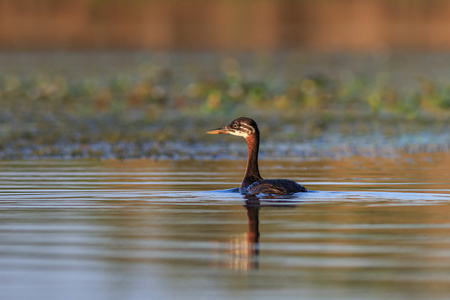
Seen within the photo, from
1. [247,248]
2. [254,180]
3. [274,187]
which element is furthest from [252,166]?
[247,248]

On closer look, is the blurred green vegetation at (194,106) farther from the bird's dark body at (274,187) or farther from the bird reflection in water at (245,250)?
the bird reflection in water at (245,250)

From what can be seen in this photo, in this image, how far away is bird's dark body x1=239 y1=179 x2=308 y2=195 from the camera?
1094 cm

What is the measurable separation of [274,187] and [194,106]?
39.2 ft

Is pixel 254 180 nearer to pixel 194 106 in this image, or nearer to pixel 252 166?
pixel 252 166

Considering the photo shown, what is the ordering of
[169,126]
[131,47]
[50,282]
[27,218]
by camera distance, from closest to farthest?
[50,282], [27,218], [169,126], [131,47]

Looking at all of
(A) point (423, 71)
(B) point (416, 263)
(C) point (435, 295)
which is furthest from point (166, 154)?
(A) point (423, 71)

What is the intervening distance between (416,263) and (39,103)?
17.2 metres

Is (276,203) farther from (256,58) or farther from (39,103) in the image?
(256,58)

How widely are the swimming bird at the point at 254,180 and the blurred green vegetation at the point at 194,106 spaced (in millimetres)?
4053

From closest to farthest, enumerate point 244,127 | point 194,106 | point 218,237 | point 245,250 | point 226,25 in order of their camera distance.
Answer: point 245,250 → point 218,237 → point 244,127 → point 194,106 → point 226,25

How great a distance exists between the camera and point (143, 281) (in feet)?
20.9

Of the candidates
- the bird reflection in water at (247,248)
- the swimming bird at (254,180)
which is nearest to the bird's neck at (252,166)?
the swimming bird at (254,180)

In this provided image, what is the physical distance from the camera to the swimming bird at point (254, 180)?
10969mm

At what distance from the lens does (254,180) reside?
11742 millimetres
